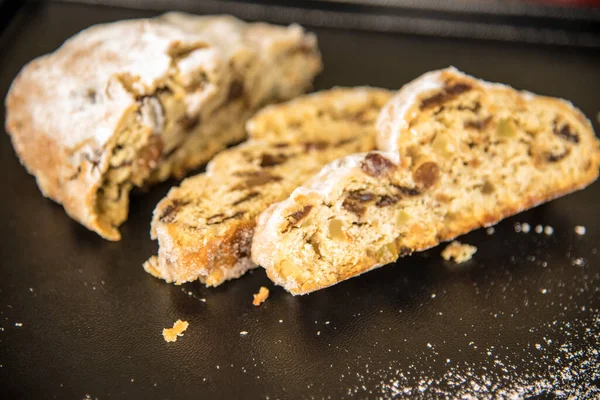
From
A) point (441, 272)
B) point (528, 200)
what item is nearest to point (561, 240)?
point (528, 200)

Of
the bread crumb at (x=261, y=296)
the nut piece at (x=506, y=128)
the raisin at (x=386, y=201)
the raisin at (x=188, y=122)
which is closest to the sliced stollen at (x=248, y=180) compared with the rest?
the bread crumb at (x=261, y=296)

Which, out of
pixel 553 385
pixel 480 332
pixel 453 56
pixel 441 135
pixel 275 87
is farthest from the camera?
pixel 453 56

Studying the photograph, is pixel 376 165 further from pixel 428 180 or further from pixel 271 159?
pixel 271 159

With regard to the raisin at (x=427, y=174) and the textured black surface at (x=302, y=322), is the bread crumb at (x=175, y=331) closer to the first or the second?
the textured black surface at (x=302, y=322)

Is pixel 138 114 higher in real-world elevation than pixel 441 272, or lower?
higher

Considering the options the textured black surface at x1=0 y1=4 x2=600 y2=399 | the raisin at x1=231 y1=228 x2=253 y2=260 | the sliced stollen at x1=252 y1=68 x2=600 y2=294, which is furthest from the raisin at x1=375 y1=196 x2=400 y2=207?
the raisin at x1=231 y1=228 x2=253 y2=260

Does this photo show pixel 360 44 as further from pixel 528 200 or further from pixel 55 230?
pixel 55 230

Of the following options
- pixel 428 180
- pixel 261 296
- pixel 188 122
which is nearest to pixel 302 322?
pixel 261 296
